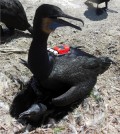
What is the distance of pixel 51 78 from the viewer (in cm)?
→ 561

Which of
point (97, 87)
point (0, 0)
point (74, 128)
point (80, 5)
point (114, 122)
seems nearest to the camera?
point (74, 128)

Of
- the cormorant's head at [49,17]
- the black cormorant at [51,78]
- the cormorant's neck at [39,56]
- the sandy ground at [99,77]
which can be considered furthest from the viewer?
the sandy ground at [99,77]

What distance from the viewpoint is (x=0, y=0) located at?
7699 mm

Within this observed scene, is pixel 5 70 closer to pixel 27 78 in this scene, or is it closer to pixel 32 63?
pixel 27 78

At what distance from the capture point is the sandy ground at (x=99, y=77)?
5.60 metres

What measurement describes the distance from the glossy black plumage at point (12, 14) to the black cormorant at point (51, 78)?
6.28 feet

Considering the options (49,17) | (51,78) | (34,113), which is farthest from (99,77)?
(49,17)

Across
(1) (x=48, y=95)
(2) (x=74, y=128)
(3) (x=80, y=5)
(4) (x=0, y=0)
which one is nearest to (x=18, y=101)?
(1) (x=48, y=95)

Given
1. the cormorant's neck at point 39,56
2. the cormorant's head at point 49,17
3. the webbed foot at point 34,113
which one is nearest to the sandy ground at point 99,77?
the webbed foot at point 34,113

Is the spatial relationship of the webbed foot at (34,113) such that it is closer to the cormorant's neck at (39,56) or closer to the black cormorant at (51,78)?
the black cormorant at (51,78)

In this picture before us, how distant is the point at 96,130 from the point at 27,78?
1291 millimetres

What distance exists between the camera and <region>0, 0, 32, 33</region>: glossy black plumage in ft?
25.1

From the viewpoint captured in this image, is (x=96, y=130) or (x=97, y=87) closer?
(x=96, y=130)

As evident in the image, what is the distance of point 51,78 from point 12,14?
8.00ft
